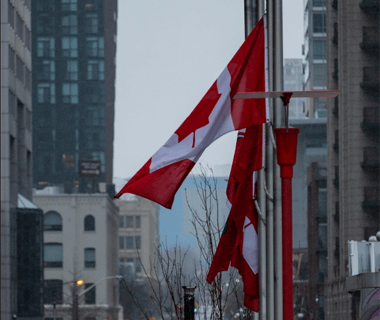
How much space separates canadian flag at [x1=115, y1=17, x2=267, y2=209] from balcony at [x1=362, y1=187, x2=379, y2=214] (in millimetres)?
68313

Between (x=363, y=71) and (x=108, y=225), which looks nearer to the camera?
(x=363, y=71)

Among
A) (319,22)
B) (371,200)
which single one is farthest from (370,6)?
(319,22)

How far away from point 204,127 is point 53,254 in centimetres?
15228

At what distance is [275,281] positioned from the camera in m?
13.9

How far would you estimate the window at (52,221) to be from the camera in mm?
165625

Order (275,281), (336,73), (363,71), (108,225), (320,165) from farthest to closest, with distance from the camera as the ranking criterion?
(108,225) → (320,165) → (336,73) → (363,71) → (275,281)

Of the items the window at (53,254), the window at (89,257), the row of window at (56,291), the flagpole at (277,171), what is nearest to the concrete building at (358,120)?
the flagpole at (277,171)

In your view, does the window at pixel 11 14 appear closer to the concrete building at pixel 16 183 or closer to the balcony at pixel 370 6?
the concrete building at pixel 16 183

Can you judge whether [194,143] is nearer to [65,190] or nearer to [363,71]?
[363,71]

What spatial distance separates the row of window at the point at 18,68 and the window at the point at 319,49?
78.5 m

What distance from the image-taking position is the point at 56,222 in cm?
16650

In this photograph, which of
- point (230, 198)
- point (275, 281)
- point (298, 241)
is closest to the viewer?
point (275, 281)

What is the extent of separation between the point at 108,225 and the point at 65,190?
19.5 meters

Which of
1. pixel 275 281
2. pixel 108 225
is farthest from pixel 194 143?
pixel 108 225
